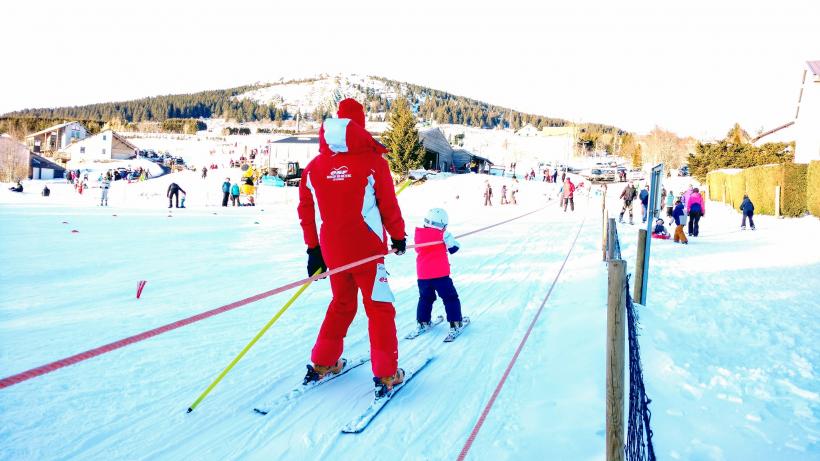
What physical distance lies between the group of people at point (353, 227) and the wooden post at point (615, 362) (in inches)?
62.8

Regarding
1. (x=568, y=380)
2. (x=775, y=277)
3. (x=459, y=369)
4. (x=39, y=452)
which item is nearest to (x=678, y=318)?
(x=568, y=380)

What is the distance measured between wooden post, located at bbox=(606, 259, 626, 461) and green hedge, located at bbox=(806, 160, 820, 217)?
68.9 feet

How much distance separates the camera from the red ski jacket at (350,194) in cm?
327

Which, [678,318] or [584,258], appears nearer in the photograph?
[678,318]

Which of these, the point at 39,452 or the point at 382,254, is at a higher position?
Answer: the point at 382,254

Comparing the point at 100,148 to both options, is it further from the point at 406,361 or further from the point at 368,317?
the point at 368,317

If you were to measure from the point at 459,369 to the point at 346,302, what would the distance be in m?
1.24

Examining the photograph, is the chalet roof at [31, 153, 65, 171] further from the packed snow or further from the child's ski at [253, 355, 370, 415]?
the child's ski at [253, 355, 370, 415]

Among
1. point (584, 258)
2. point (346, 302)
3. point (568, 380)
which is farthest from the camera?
point (584, 258)

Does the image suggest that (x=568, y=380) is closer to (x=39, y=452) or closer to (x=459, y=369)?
(x=459, y=369)

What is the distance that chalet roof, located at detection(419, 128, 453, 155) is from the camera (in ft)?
169

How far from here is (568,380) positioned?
383 cm

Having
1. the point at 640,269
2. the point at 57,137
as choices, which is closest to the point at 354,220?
the point at 640,269

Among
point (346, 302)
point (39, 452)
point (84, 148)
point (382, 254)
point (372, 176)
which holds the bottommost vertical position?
point (39, 452)
